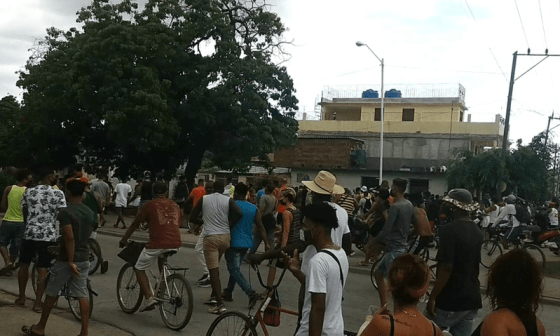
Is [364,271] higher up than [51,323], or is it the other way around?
[51,323]

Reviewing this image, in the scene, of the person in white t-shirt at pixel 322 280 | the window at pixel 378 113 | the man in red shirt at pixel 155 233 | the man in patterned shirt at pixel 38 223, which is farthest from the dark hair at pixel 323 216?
the window at pixel 378 113

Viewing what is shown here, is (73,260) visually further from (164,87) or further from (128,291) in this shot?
(164,87)

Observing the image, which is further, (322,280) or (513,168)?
(513,168)

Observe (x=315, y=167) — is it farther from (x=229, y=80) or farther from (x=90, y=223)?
(x=90, y=223)

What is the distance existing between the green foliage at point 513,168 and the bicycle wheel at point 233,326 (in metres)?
24.4

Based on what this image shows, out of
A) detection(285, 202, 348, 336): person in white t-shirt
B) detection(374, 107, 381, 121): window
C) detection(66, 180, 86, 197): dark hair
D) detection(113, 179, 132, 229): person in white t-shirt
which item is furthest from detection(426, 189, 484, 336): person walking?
detection(374, 107, 381, 121): window

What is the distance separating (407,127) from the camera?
54.3 m

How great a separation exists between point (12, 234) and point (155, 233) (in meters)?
3.34

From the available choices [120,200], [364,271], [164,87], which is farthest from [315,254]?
[164,87]

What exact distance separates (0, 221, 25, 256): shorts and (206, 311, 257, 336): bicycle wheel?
5422 millimetres

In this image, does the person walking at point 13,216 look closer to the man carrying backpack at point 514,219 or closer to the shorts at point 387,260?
the shorts at point 387,260

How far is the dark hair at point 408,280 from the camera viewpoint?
3295mm

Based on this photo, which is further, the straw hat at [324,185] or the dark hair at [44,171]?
the dark hair at [44,171]

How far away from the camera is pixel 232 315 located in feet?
17.8
